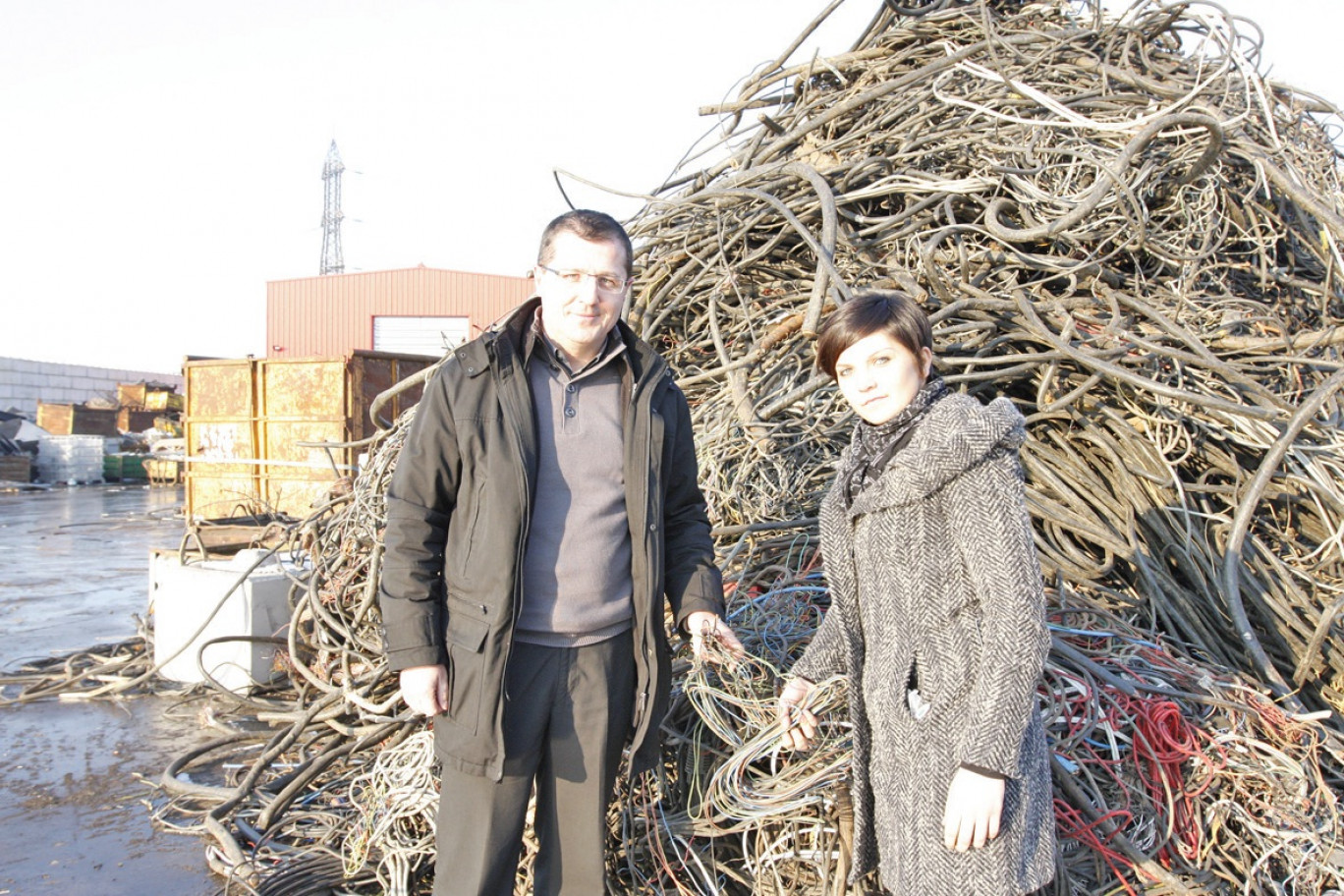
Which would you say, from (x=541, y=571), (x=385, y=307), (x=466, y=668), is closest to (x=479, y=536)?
(x=541, y=571)

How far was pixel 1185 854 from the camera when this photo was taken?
2186 millimetres

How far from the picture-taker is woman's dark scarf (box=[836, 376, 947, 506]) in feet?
Result: 5.32

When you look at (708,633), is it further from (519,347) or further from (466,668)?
(519,347)

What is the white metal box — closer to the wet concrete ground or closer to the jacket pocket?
the wet concrete ground

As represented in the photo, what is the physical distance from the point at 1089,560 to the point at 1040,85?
2.46 meters

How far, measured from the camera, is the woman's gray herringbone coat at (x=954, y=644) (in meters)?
1.46

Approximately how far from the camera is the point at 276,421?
7566 mm

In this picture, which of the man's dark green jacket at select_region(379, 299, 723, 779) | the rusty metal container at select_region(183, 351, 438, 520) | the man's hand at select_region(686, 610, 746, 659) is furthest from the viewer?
the rusty metal container at select_region(183, 351, 438, 520)

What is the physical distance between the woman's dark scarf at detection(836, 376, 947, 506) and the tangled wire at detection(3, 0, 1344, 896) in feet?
1.72

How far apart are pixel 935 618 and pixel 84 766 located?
364cm

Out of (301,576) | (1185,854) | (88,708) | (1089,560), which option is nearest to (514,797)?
(1185,854)

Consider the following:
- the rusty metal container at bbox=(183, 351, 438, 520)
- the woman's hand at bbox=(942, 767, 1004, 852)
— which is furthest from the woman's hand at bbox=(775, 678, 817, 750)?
the rusty metal container at bbox=(183, 351, 438, 520)

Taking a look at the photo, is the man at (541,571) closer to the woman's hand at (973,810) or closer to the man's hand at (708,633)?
the man's hand at (708,633)

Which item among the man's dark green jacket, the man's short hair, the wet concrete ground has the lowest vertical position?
the wet concrete ground
